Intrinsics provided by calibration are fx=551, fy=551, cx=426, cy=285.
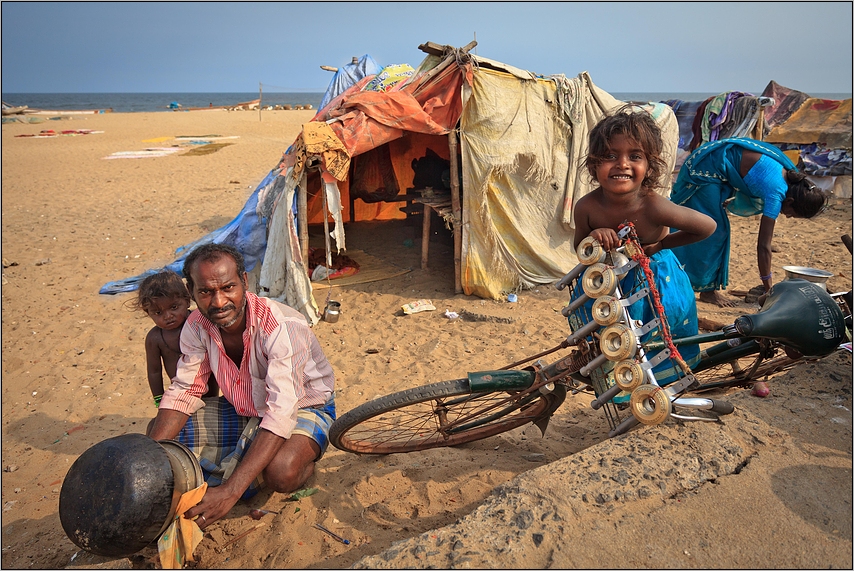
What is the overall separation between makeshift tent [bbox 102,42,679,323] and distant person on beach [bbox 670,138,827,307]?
1.01 meters

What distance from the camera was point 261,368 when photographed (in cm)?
253

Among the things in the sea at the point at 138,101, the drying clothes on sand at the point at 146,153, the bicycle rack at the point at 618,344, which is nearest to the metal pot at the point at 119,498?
the bicycle rack at the point at 618,344

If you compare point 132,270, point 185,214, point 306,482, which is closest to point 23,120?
point 185,214

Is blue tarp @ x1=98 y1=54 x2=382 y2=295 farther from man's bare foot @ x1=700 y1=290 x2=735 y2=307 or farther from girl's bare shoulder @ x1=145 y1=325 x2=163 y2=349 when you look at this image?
man's bare foot @ x1=700 y1=290 x2=735 y2=307

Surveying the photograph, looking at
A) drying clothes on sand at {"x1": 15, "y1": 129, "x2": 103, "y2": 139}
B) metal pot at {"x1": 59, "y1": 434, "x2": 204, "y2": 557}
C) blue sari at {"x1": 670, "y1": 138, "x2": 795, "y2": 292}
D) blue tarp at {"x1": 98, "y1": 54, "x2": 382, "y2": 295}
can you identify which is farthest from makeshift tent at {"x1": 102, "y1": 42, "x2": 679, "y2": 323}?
drying clothes on sand at {"x1": 15, "y1": 129, "x2": 103, "y2": 139}

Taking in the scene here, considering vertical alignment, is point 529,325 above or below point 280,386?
below

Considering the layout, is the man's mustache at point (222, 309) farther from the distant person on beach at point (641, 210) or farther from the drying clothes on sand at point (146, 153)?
the drying clothes on sand at point (146, 153)

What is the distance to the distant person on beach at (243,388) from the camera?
235cm

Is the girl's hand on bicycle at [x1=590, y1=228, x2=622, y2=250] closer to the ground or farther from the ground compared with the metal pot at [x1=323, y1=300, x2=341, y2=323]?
farther from the ground

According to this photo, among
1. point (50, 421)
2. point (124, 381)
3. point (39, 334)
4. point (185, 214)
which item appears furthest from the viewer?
point (185, 214)

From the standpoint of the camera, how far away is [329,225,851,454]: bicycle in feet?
6.51

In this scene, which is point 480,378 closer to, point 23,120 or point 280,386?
point 280,386

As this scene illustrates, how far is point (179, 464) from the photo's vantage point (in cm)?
208

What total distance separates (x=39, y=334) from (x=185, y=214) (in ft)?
15.6
